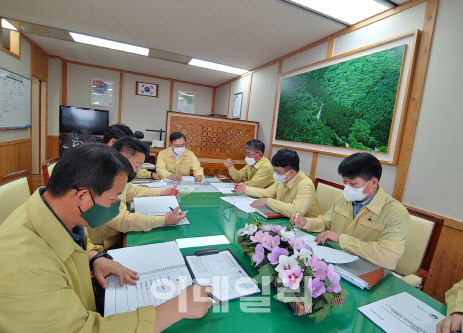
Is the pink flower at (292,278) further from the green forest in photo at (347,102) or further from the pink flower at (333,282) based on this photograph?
the green forest in photo at (347,102)

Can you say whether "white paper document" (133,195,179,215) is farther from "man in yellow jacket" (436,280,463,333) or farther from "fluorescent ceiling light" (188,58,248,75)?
"fluorescent ceiling light" (188,58,248,75)

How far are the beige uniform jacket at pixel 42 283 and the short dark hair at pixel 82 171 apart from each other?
67mm

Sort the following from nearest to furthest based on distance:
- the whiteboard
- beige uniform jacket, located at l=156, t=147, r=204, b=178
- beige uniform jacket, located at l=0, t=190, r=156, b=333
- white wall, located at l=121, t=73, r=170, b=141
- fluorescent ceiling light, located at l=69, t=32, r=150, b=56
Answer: beige uniform jacket, located at l=0, t=190, r=156, b=333 < beige uniform jacket, located at l=156, t=147, r=204, b=178 < the whiteboard < fluorescent ceiling light, located at l=69, t=32, r=150, b=56 < white wall, located at l=121, t=73, r=170, b=141

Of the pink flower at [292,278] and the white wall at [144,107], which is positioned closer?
the pink flower at [292,278]

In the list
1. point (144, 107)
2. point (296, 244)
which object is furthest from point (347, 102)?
point (144, 107)

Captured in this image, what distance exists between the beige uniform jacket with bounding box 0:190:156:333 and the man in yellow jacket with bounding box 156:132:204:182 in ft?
7.85

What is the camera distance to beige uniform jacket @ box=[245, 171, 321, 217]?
1753 millimetres

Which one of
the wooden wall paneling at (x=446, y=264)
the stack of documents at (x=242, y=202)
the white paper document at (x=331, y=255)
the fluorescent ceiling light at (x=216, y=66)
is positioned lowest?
the wooden wall paneling at (x=446, y=264)

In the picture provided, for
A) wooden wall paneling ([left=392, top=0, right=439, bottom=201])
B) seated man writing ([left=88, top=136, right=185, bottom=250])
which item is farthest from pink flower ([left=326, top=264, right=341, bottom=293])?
wooden wall paneling ([left=392, top=0, right=439, bottom=201])

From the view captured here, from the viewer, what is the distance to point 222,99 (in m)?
6.25

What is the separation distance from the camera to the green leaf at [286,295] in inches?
29.7

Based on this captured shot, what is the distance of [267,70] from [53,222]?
423 cm

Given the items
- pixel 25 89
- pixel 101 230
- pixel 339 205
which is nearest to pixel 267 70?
pixel 339 205

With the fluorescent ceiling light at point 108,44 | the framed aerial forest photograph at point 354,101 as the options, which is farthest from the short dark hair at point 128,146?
the fluorescent ceiling light at point 108,44
